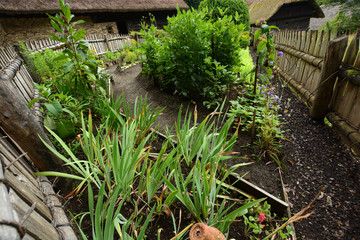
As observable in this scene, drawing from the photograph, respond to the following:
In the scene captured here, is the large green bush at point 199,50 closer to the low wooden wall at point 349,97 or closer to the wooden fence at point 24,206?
the low wooden wall at point 349,97

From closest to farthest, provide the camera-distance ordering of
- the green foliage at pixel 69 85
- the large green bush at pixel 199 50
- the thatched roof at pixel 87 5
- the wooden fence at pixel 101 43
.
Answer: the green foliage at pixel 69 85 → the large green bush at pixel 199 50 → the thatched roof at pixel 87 5 → the wooden fence at pixel 101 43

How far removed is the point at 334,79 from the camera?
218 cm

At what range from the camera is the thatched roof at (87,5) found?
5727 mm

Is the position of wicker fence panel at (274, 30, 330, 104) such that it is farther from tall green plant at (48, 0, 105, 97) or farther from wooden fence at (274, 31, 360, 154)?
tall green plant at (48, 0, 105, 97)

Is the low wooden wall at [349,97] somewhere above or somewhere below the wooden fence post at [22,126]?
below

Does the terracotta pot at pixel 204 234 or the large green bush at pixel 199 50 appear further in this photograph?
the large green bush at pixel 199 50

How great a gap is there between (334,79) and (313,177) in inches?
51.7

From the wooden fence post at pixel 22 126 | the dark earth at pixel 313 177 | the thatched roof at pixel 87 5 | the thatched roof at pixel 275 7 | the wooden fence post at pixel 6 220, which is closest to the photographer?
the wooden fence post at pixel 6 220

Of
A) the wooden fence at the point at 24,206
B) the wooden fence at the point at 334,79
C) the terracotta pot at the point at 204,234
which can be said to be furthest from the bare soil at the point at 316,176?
the wooden fence at the point at 24,206

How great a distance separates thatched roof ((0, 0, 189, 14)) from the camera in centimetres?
573

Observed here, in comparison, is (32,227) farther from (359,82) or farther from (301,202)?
(359,82)

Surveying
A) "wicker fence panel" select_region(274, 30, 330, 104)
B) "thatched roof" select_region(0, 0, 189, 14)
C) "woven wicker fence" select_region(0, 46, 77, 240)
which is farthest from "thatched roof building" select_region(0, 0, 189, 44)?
"woven wicker fence" select_region(0, 46, 77, 240)

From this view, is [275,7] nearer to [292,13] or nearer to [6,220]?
[292,13]

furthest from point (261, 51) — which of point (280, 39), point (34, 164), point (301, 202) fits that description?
point (280, 39)
